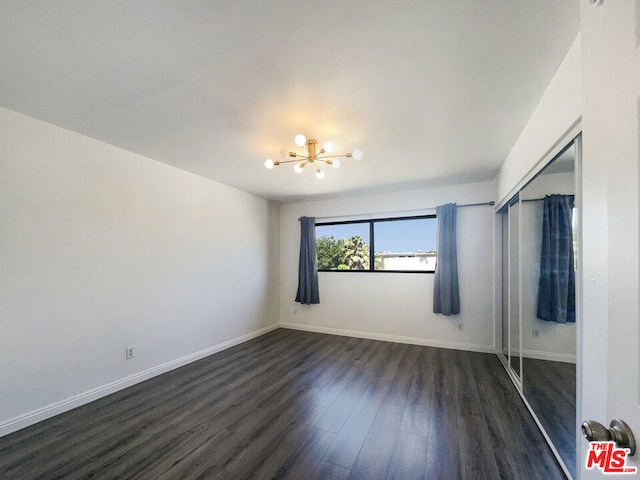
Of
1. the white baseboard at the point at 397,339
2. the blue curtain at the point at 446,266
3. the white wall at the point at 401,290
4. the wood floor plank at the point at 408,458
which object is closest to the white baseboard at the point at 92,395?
the white baseboard at the point at 397,339

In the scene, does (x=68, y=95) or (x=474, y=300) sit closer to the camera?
(x=68, y=95)

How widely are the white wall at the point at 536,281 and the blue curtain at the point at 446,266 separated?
1.32 metres

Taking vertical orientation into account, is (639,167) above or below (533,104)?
Answer: below

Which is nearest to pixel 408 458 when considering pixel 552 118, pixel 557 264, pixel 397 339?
pixel 557 264

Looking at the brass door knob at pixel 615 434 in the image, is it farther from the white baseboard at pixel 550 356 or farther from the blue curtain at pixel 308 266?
the blue curtain at pixel 308 266

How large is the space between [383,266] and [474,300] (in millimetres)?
1416

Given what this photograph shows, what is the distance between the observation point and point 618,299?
0.60m

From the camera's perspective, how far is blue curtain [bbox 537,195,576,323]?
165 cm

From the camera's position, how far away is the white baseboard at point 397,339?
12.5 ft

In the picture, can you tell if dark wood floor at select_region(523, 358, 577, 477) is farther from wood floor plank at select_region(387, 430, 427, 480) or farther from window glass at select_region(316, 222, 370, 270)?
window glass at select_region(316, 222, 370, 270)

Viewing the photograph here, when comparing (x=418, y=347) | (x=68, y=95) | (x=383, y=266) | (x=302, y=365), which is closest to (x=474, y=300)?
(x=418, y=347)

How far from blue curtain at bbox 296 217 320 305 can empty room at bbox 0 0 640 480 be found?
116 cm

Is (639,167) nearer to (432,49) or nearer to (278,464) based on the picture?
(432,49)

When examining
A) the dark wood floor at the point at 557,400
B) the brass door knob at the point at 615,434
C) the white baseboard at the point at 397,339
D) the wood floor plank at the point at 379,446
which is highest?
the brass door knob at the point at 615,434
